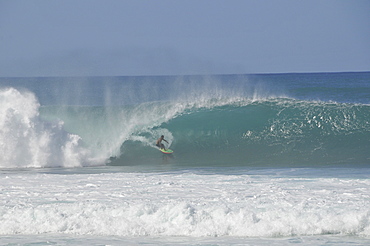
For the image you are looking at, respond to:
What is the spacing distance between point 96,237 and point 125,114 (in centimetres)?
1188

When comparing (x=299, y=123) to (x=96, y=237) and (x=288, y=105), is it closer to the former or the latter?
(x=288, y=105)

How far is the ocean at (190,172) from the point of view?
641cm

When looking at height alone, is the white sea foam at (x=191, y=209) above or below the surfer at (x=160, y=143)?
below

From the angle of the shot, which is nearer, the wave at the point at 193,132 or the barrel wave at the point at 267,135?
the wave at the point at 193,132

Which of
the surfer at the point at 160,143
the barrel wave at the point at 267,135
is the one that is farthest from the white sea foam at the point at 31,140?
the surfer at the point at 160,143

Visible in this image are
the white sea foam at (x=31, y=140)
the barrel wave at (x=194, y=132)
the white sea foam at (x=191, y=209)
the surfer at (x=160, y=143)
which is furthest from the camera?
Result: the surfer at (x=160, y=143)

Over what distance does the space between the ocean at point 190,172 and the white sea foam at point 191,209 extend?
0.7 inches

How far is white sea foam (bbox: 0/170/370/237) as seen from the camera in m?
6.41

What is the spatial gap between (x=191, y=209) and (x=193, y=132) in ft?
33.0

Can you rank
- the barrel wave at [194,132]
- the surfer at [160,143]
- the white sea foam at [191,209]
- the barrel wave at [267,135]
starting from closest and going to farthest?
1. the white sea foam at [191,209]
2. the barrel wave at [194,132]
3. the barrel wave at [267,135]
4. the surfer at [160,143]

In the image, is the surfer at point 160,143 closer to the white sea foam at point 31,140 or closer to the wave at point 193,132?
the wave at point 193,132

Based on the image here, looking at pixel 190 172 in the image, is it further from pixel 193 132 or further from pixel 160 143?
pixel 193 132

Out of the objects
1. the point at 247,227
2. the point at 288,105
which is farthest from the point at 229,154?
the point at 247,227

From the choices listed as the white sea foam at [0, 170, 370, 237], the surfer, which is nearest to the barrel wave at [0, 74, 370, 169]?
the surfer
